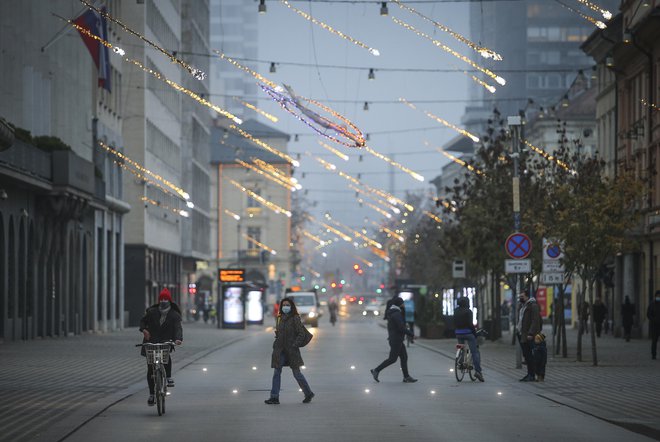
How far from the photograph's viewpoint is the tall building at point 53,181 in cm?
5062

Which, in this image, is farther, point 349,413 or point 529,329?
point 529,329

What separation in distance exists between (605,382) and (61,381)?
9886 millimetres

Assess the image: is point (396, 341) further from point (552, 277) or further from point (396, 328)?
point (552, 277)

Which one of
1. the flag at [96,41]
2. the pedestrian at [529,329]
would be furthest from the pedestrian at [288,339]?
the flag at [96,41]

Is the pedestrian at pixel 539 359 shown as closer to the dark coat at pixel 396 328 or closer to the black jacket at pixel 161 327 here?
the dark coat at pixel 396 328

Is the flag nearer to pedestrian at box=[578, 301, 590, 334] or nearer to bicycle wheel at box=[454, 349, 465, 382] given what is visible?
pedestrian at box=[578, 301, 590, 334]

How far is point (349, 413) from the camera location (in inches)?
809

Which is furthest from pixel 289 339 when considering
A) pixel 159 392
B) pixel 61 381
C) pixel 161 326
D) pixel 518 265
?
pixel 518 265

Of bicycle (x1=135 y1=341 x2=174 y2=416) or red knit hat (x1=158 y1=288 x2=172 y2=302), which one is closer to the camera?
bicycle (x1=135 y1=341 x2=174 y2=416)

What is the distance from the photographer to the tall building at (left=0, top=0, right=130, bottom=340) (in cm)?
5062

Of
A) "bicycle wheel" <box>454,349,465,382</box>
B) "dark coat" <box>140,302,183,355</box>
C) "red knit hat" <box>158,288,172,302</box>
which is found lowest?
"bicycle wheel" <box>454,349,465,382</box>

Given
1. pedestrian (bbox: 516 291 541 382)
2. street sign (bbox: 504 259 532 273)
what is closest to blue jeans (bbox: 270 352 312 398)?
pedestrian (bbox: 516 291 541 382)

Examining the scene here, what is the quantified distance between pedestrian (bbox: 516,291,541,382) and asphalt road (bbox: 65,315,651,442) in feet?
1.93

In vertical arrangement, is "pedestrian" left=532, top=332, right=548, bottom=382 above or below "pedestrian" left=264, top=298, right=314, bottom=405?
below
